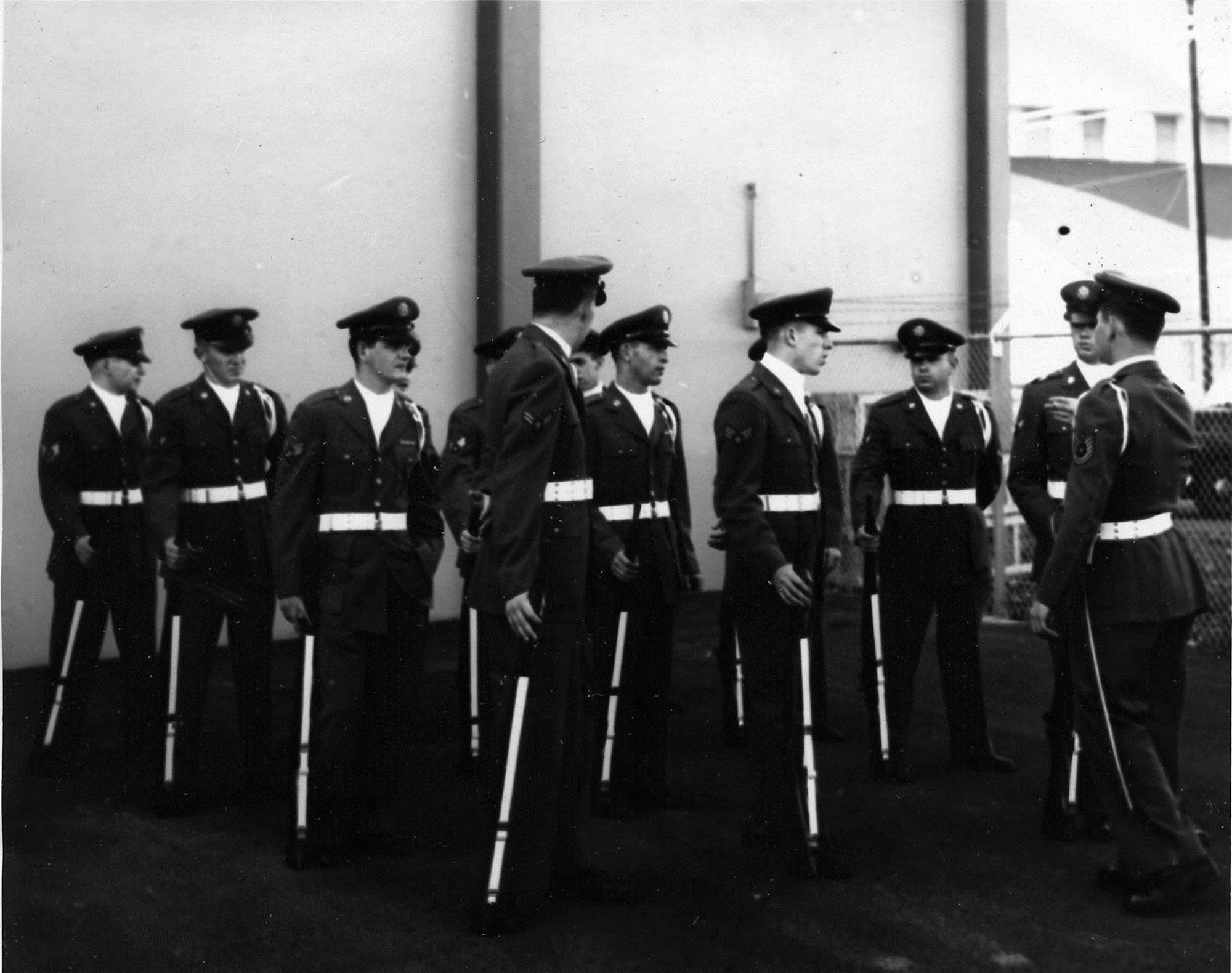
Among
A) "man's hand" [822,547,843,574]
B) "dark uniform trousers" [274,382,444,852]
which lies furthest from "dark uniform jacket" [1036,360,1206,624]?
"dark uniform trousers" [274,382,444,852]

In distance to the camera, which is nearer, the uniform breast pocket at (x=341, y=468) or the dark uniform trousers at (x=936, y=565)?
the uniform breast pocket at (x=341, y=468)

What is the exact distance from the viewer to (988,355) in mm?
12289

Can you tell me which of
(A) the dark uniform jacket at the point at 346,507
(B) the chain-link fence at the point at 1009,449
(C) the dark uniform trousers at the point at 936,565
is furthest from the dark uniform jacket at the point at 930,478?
(B) the chain-link fence at the point at 1009,449

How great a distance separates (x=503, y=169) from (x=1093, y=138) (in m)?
14.9

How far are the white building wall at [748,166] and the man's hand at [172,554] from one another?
5.50 m

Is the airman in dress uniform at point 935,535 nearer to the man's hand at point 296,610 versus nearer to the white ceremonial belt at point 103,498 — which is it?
the man's hand at point 296,610

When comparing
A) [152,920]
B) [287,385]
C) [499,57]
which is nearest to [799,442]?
[152,920]

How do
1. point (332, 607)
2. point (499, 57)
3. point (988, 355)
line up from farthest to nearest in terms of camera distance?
point (988, 355), point (499, 57), point (332, 607)

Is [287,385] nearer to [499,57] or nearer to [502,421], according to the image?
[499,57]

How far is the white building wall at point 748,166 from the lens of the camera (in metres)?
11.1

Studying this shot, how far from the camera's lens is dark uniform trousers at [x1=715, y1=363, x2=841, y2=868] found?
4949mm

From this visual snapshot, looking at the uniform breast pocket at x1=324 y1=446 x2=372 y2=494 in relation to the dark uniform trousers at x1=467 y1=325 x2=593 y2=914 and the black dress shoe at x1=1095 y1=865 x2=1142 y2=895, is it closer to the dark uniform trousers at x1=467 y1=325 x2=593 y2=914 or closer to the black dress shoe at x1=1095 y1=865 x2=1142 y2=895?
the dark uniform trousers at x1=467 y1=325 x2=593 y2=914

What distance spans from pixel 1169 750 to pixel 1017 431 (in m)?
1.63

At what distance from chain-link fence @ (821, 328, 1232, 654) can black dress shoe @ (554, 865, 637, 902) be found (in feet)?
19.3
